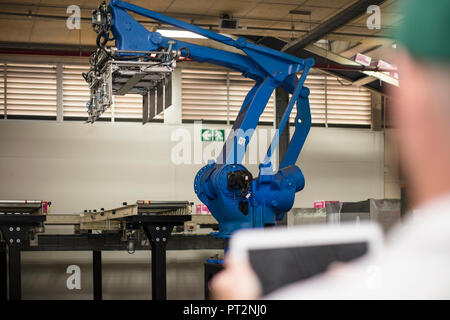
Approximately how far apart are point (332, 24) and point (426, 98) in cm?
952

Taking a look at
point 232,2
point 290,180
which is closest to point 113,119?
point 232,2

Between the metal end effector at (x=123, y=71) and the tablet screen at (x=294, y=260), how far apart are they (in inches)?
197

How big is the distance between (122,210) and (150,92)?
1.61m

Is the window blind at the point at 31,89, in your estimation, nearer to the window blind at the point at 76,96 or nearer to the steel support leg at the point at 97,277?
the window blind at the point at 76,96

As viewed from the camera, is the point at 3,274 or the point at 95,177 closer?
the point at 3,274

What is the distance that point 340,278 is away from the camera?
0.98 feet

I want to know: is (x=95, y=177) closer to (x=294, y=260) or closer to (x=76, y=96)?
(x=76, y=96)

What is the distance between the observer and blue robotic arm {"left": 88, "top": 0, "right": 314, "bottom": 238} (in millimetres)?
5688

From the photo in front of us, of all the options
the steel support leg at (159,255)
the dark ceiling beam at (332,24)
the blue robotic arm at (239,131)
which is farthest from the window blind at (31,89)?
the steel support leg at (159,255)

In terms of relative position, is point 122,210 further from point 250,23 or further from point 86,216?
point 250,23

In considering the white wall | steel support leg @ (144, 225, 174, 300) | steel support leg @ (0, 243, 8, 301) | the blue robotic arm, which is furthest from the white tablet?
the white wall

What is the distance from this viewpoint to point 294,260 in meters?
0.33

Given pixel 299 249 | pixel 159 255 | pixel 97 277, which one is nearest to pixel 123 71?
pixel 159 255

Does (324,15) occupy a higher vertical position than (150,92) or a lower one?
higher
